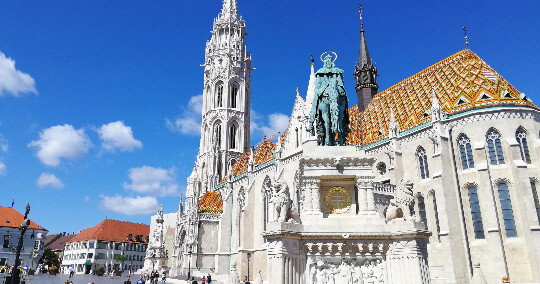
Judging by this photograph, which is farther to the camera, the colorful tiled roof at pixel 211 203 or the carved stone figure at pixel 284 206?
the colorful tiled roof at pixel 211 203

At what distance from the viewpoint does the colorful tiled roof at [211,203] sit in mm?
42500

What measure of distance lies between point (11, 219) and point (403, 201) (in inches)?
2317

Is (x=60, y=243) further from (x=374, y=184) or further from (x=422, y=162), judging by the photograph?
(x=422, y=162)

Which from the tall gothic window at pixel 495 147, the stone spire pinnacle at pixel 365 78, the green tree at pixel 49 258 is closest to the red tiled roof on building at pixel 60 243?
the green tree at pixel 49 258

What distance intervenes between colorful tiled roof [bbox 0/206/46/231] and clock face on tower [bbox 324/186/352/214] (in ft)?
182

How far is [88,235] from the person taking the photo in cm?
6756

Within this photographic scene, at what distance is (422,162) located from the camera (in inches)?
1067

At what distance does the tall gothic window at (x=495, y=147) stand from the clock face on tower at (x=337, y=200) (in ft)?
63.0

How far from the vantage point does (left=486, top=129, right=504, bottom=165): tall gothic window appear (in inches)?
957

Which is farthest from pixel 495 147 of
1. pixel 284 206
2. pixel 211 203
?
pixel 211 203

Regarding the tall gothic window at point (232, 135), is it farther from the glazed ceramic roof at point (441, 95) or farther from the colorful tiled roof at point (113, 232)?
the colorful tiled roof at point (113, 232)

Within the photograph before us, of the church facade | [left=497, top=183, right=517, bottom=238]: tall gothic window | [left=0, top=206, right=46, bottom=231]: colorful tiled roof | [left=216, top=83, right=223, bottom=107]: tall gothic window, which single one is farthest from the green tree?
[left=497, top=183, right=517, bottom=238]: tall gothic window

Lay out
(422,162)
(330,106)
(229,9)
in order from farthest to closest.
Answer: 1. (229,9)
2. (422,162)
3. (330,106)

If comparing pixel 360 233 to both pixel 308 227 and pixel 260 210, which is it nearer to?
pixel 308 227
